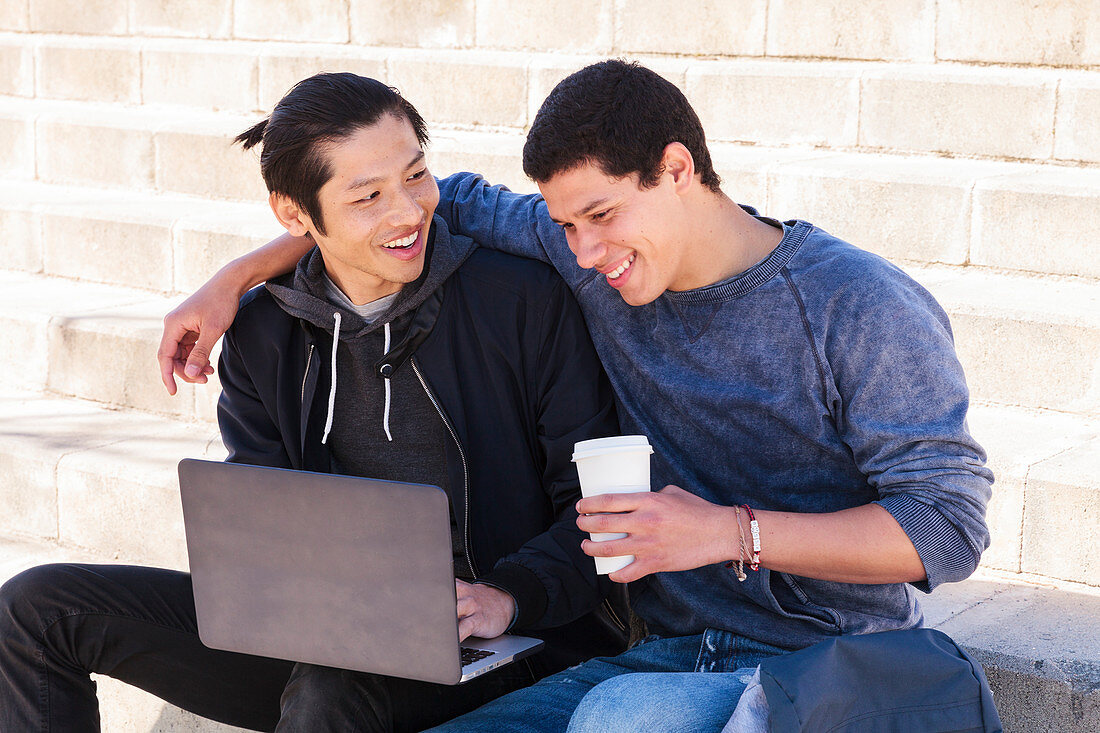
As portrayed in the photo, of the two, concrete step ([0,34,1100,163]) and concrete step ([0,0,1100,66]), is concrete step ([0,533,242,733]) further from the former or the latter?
concrete step ([0,0,1100,66])

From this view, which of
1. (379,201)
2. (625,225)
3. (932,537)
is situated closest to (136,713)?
(379,201)

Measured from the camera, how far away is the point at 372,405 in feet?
8.14

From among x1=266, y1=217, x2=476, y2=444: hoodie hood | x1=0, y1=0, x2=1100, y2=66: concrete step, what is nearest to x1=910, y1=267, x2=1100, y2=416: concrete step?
x1=0, y1=0, x2=1100, y2=66: concrete step

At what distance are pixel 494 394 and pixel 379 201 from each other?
0.45m

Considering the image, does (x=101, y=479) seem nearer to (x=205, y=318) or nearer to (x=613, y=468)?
(x=205, y=318)

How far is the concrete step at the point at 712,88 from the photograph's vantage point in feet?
12.1

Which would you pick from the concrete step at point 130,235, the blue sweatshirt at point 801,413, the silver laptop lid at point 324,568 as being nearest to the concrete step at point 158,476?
the concrete step at point 130,235

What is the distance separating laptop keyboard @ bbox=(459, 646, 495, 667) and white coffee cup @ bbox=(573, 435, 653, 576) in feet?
0.89

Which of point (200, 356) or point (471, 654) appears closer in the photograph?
point (471, 654)

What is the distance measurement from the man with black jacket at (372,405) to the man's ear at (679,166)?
0.37 metres

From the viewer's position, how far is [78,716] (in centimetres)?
234

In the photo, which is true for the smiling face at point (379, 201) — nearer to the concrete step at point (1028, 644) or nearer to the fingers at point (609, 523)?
the fingers at point (609, 523)

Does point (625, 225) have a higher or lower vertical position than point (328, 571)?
higher

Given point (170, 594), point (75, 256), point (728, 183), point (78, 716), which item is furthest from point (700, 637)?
point (75, 256)
